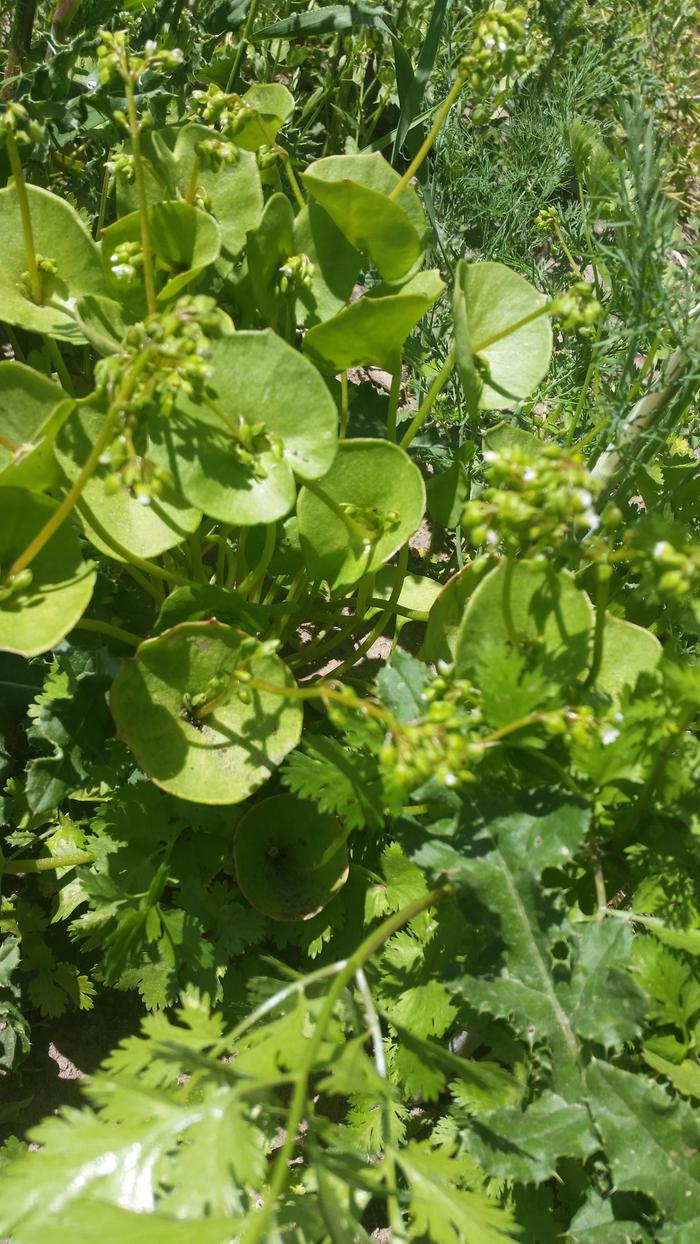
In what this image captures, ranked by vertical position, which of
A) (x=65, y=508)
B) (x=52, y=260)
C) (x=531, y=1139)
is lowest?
(x=531, y=1139)

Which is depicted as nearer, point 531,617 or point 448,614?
point 531,617

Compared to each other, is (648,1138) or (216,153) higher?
(216,153)

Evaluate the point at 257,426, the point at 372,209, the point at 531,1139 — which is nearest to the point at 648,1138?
the point at 531,1139

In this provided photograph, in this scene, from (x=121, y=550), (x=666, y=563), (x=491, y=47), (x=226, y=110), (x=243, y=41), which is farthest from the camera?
(x=243, y=41)

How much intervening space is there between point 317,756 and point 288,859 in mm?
274

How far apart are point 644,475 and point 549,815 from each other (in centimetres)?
75

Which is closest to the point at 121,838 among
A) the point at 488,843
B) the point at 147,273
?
the point at 488,843

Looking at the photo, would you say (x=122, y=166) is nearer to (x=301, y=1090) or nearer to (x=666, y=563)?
(x=666, y=563)

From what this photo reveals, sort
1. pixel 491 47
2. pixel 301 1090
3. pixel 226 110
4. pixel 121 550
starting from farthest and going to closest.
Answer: pixel 226 110, pixel 491 47, pixel 121 550, pixel 301 1090

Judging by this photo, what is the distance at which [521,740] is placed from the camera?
1006 mm

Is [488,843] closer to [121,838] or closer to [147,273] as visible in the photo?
[121,838]

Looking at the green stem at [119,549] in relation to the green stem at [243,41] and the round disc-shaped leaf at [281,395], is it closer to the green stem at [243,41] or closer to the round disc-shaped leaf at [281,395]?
the round disc-shaped leaf at [281,395]

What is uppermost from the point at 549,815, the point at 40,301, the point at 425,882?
the point at 40,301

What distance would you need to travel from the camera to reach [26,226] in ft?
3.97
